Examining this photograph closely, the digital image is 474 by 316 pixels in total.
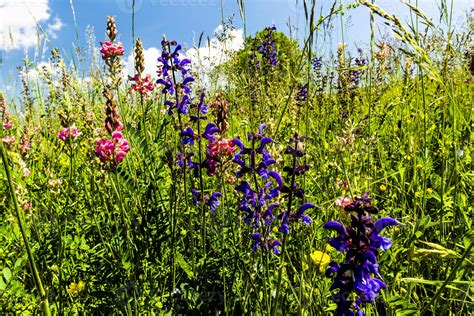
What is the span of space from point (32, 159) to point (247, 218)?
261 cm

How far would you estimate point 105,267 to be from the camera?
1883 millimetres

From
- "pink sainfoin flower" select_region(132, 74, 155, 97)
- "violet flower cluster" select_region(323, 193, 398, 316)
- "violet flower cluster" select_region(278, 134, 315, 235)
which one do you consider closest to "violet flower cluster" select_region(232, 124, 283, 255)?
"violet flower cluster" select_region(278, 134, 315, 235)

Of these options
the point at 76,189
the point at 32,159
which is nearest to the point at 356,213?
the point at 76,189

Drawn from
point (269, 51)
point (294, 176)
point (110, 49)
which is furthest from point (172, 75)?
point (269, 51)

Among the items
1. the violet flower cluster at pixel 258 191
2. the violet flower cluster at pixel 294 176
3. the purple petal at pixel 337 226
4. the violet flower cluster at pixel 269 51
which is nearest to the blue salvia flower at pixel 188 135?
the violet flower cluster at pixel 258 191

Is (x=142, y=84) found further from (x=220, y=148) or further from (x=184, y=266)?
(x=184, y=266)

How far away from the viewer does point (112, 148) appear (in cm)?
179

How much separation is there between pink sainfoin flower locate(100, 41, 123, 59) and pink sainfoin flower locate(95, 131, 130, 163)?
695 mm

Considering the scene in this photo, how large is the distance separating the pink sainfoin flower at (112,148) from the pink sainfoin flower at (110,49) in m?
0.70

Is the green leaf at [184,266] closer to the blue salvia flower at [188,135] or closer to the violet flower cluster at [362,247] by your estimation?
the blue salvia flower at [188,135]

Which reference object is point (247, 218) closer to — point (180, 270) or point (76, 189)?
point (180, 270)

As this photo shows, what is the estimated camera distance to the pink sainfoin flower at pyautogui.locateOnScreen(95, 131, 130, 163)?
70.1 inches

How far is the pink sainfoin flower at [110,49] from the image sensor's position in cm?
226

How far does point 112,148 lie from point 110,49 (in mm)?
810
